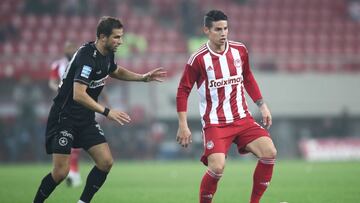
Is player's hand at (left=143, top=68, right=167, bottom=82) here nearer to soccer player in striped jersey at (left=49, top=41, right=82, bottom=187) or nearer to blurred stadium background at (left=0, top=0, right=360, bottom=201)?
soccer player in striped jersey at (left=49, top=41, right=82, bottom=187)

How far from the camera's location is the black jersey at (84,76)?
31.1 feet

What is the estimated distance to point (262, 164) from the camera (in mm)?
9633

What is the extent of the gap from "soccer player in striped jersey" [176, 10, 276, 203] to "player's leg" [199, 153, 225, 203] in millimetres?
148

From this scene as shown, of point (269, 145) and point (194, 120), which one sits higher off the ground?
point (269, 145)

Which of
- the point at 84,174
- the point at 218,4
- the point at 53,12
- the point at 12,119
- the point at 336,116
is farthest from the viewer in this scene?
the point at 218,4

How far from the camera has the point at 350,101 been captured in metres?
29.8

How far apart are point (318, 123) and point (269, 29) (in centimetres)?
577

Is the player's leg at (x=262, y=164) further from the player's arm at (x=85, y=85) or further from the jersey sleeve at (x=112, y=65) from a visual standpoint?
the jersey sleeve at (x=112, y=65)

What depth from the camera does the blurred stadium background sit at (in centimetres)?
2783

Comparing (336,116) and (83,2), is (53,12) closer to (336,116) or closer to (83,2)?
(83,2)

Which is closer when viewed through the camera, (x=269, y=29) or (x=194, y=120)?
(x=194, y=120)

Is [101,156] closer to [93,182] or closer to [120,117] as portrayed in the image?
[93,182]

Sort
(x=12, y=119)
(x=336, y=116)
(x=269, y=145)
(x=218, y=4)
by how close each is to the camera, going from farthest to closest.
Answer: (x=218, y=4) → (x=336, y=116) → (x=12, y=119) → (x=269, y=145)

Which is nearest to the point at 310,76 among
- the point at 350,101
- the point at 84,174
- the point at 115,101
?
the point at 350,101
